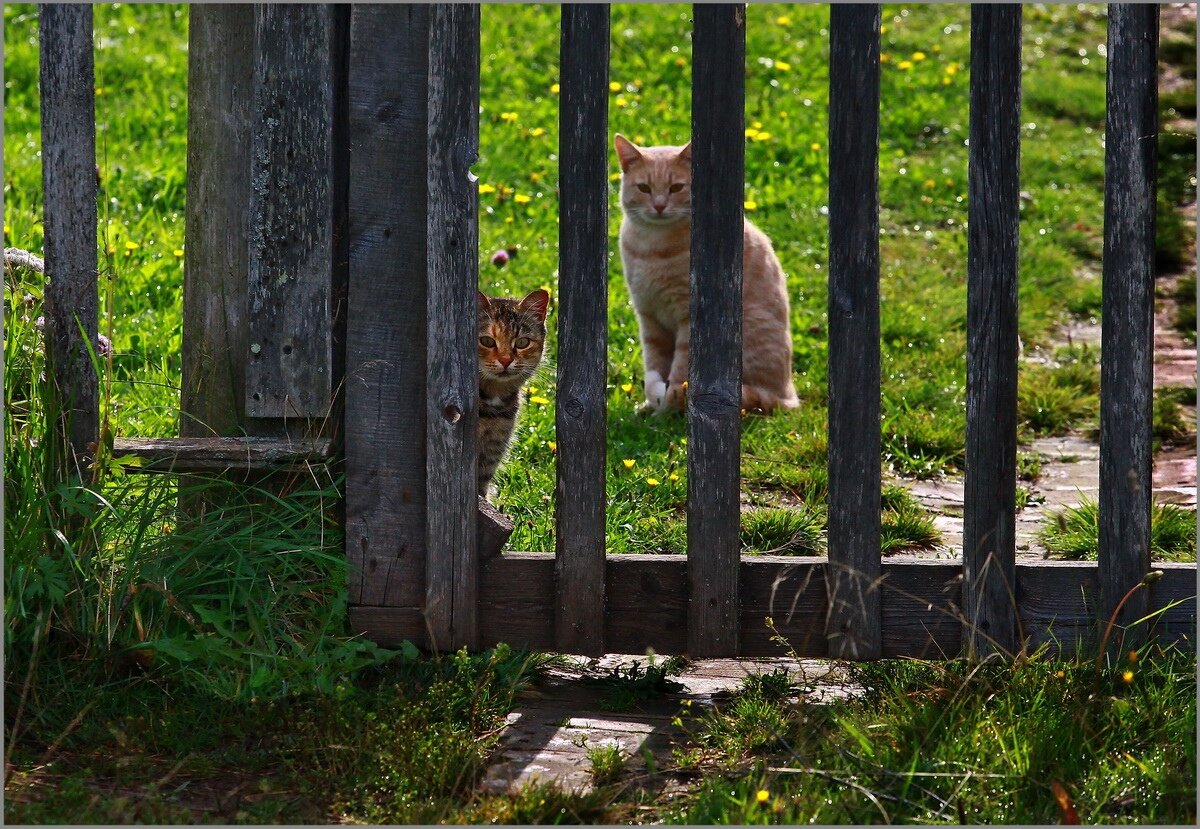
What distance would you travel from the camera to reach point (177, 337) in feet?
16.4

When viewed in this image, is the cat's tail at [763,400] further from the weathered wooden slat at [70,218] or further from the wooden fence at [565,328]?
the weathered wooden slat at [70,218]

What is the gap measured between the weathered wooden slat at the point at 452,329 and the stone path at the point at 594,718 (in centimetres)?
29

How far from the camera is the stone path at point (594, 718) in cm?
279

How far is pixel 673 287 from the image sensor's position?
5742 mm

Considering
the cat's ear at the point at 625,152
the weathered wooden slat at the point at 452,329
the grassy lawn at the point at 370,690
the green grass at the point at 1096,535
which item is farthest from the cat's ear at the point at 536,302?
the cat's ear at the point at 625,152

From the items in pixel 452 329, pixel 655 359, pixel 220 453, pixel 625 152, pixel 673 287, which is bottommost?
pixel 220 453

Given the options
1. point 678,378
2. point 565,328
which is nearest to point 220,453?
point 565,328

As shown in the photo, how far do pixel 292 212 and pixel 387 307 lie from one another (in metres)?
0.32

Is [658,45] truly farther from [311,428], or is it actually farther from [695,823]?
[695,823]

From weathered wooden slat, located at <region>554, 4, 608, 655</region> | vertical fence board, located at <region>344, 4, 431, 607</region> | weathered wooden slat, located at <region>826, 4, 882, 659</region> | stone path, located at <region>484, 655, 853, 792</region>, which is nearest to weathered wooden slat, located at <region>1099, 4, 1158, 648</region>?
weathered wooden slat, located at <region>826, 4, 882, 659</region>

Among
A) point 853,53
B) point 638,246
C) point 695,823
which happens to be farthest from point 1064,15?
point 695,823

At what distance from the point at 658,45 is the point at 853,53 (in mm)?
6951

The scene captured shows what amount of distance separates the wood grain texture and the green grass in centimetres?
251

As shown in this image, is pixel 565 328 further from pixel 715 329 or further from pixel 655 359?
pixel 655 359
